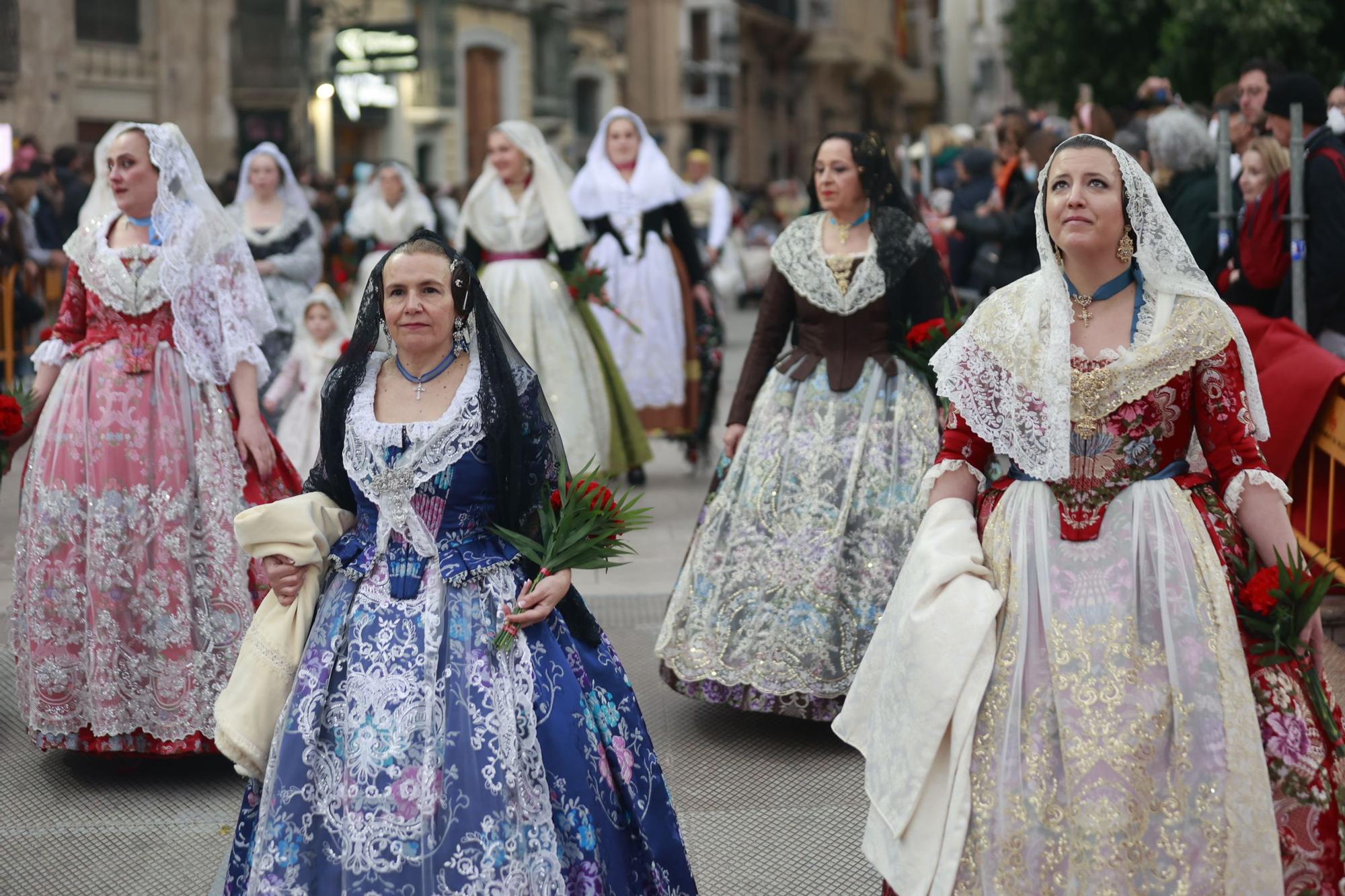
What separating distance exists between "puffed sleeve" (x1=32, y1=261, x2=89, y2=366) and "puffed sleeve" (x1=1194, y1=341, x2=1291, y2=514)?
3592mm

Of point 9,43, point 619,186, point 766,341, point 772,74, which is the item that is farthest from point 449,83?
point 766,341

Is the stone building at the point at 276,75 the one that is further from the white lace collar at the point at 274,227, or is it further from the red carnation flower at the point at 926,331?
the red carnation flower at the point at 926,331

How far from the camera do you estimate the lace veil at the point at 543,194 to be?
29.5 feet

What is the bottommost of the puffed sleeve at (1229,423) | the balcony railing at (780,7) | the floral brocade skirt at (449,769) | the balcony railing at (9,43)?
the floral brocade skirt at (449,769)

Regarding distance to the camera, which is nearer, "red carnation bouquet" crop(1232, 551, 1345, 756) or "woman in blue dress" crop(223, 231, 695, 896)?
"red carnation bouquet" crop(1232, 551, 1345, 756)

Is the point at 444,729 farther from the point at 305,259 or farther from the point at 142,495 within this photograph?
the point at 305,259

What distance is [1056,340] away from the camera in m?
3.68

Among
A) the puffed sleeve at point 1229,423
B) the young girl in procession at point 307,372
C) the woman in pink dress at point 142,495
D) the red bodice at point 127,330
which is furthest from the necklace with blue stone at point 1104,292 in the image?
the young girl in procession at point 307,372

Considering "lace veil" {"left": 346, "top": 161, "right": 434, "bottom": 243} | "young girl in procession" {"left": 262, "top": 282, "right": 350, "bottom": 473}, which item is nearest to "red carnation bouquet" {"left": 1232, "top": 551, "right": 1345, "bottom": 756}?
"young girl in procession" {"left": 262, "top": 282, "right": 350, "bottom": 473}

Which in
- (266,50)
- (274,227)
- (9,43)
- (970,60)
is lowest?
(274,227)

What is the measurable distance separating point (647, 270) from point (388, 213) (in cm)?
235

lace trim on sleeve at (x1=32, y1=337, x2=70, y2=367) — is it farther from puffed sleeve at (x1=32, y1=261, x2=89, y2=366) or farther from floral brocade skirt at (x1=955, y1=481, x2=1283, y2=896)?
floral brocade skirt at (x1=955, y1=481, x2=1283, y2=896)

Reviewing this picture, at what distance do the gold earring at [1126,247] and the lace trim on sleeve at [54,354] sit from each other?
3.44 m

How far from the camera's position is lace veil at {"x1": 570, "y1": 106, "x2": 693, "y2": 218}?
34.3 feet
